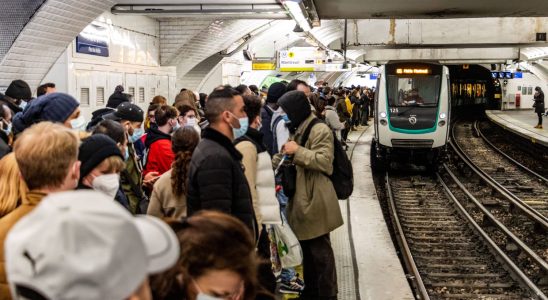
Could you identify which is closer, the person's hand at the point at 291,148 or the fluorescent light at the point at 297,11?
the person's hand at the point at 291,148

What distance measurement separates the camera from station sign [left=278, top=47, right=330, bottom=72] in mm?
24748

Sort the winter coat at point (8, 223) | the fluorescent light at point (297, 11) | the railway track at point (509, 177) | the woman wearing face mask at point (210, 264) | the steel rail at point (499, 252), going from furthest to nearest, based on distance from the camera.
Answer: the railway track at point (509, 177) → the fluorescent light at point (297, 11) → the steel rail at point (499, 252) → the winter coat at point (8, 223) → the woman wearing face mask at point (210, 264)

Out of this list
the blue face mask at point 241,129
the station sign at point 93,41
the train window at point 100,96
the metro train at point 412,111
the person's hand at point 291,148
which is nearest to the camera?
the blue face mask at point 241,129

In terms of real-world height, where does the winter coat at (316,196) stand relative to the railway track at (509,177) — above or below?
above

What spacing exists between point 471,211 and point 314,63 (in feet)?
41.0

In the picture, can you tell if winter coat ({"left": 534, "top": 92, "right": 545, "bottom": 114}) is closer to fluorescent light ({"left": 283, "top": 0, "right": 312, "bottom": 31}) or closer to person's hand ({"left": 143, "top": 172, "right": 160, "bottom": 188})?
fluorescent light ({"left": 283, "top": 0, "right": 312, "bottom": 31})

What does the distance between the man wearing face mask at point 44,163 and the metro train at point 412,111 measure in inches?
561

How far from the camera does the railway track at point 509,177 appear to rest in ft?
43.1

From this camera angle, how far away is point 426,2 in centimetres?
1333

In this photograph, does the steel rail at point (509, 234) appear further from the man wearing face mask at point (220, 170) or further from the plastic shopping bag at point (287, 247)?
the man wearing face mask at point (220, 170)

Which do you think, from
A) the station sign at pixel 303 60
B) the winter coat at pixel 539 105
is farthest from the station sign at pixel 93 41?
the winter coat at pixel 539 105

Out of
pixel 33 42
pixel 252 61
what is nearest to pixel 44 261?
pixel 33 42

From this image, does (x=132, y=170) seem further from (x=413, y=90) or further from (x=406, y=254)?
(x=413, y=90)

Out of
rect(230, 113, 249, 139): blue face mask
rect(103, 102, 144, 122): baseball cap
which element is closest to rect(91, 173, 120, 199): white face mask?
rect(230, 113, 249, 139): blue face mask
